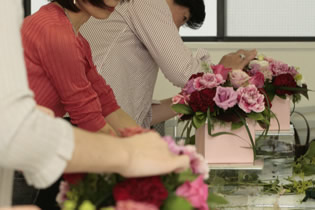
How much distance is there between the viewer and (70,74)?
1.62m

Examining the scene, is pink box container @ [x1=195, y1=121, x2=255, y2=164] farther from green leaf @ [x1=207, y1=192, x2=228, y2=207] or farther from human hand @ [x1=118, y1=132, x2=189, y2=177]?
human hand @ [x1=118, y1=132, x2=189, y2=177]

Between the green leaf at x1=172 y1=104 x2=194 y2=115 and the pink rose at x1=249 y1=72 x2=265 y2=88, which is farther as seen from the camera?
the pink rose at x1=249 y1=72 x2=265 y2=88

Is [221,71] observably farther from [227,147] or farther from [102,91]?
[102,91]

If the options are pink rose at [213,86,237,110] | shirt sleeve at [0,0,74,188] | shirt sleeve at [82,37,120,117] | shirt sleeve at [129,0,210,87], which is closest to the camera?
shirt sleeve at [0,0,74,188]

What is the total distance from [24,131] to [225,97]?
1.43 metres

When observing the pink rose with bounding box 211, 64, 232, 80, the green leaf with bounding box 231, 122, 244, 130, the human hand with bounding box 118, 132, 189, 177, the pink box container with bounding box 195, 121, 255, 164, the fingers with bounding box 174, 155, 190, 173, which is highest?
the human hand with bounding box 118, 132, 189, 177

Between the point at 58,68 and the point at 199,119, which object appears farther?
the point at 199,119

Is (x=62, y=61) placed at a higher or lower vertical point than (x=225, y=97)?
higher

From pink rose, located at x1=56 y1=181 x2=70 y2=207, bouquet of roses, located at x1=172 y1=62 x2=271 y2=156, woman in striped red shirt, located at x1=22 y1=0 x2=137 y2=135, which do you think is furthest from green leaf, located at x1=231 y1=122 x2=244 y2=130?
pink rose, located at x1=56 y1=181 x2=70 y2=207

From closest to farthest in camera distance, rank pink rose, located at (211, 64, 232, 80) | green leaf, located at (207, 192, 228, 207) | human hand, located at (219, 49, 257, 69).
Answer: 1. green leaf, located at (207, 192, 228, 207)
2. pink rose, located at (211, 64, 232, 80)
3. human hand, located at (219, 49, 257, 69)

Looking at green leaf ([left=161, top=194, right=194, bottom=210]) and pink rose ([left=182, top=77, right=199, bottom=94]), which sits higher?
green leaf ([left=161, top=194, right=194, bottom=210])

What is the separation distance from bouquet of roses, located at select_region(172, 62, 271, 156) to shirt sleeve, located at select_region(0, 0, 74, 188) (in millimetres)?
1353

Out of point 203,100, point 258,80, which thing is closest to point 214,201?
point 203,100

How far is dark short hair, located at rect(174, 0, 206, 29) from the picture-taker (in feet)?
9.75
